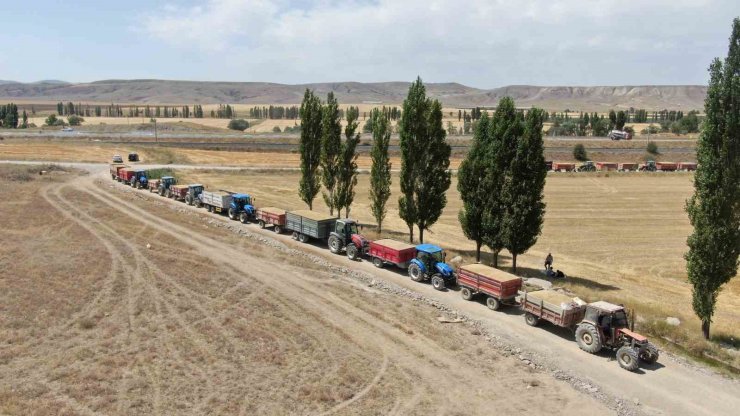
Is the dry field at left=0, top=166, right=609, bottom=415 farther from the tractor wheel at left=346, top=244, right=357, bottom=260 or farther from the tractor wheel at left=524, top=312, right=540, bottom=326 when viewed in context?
the tractor wheel at left=524, top=312, right=540, bottom=326

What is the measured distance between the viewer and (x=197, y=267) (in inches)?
1210

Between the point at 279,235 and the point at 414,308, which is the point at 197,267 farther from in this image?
the point at 414,308

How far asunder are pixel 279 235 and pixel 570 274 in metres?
20.5

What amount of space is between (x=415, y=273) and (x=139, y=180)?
4057 centimetres

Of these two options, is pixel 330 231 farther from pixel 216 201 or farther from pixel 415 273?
pixel 216 201

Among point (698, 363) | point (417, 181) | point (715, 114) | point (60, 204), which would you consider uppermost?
point (715, 114)

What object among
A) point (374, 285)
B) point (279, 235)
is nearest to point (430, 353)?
point (374, 285)

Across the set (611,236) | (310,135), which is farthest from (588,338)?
(310,135)

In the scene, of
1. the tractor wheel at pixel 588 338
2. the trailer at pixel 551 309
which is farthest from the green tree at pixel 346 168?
the tractor wheel at pixel 588 338

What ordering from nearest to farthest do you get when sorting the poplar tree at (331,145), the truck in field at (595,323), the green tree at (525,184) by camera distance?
the truck in field at (595,323) < the green tree at (525,184) < the poplar tree at (331,145)

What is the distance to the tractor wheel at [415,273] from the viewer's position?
→ 29.3 metres

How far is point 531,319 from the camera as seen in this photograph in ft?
78.9

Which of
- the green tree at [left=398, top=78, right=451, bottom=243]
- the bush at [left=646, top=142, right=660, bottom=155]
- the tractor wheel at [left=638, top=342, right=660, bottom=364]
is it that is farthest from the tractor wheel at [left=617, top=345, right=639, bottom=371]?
the bush at [left=646, top=142, right=660, bottom=155]

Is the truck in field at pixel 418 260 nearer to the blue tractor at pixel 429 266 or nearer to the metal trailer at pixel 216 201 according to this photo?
the blue tractor at pixel 429 266
